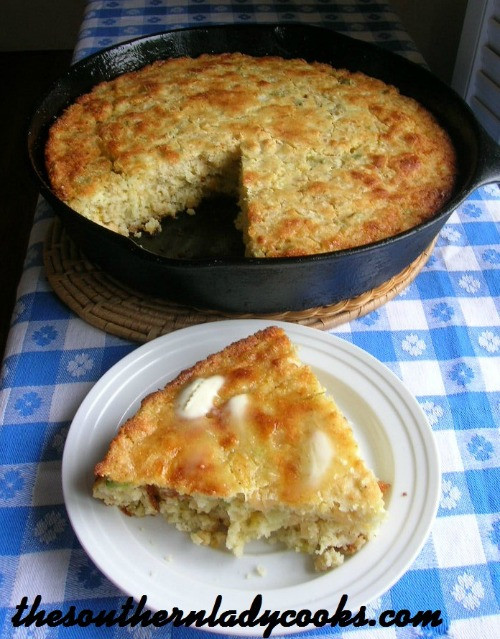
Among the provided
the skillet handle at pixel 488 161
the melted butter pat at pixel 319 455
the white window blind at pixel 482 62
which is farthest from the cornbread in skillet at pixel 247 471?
the white window blind at pixel 482 62

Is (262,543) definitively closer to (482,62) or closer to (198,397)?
(198,397)

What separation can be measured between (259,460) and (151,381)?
450 millimetres

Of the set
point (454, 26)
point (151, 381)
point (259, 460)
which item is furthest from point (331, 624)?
point (454, 26)

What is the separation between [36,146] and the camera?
8.08 ft

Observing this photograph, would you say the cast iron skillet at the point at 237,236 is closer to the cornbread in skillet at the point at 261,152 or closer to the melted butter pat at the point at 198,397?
the cornbread in skillet at the point at 261,152

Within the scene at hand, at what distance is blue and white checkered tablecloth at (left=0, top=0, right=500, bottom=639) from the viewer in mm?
1448

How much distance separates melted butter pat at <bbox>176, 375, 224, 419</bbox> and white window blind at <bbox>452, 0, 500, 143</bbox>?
2.49 metres

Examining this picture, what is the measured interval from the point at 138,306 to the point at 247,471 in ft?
2.69

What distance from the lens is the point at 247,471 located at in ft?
4.83

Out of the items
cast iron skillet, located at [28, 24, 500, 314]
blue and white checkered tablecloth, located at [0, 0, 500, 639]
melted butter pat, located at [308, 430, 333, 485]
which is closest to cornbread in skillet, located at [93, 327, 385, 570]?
melted butter pat, located at [308, 430, 333, 485]

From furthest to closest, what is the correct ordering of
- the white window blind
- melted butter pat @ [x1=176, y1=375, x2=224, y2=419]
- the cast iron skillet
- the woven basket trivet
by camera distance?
the white window blind → the woven basket trivet → the cast iron skillet → melted butter pat @ [x1=176, y1=375, x2=224, y2=419]

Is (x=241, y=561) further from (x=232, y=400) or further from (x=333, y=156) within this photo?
(x=333, y=156)

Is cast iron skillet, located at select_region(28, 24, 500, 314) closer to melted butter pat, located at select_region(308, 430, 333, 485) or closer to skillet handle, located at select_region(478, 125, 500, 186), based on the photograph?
skillet handle, located at select_region(478, 125, 500, 186)

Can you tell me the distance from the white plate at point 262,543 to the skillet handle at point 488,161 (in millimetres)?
750
